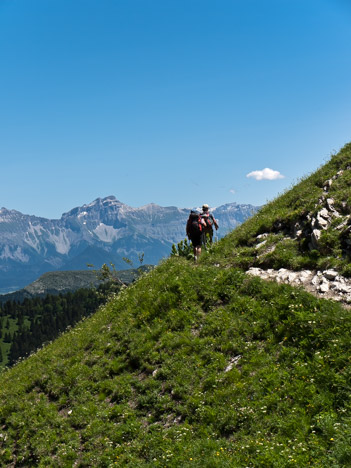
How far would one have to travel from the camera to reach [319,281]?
48.9ft

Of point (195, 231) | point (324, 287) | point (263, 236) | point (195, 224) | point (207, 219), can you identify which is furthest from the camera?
point (207, 219)

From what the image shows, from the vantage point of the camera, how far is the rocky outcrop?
1387 centimetres

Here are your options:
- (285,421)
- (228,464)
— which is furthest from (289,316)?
(228,464)

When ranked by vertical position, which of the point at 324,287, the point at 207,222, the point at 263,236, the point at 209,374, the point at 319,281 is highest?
the point at 207,222

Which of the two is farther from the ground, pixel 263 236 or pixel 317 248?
pixel 263 236

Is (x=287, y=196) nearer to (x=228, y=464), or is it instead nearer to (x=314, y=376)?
(x=314, y=376)

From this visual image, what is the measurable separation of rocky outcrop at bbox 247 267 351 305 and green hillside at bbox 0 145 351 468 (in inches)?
18.9

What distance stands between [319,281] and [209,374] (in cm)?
569

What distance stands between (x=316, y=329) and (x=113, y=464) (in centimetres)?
756

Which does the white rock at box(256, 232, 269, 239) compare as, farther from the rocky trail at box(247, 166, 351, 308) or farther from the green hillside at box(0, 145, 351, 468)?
the green hillside at box(0, 145, 351, 468)

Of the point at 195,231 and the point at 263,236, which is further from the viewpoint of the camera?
the point at 195,231

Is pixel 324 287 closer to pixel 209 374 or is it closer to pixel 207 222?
pixel 209 374

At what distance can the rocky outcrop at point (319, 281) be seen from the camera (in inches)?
546

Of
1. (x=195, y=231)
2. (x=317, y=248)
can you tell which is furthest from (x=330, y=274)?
(x=195, y=231)
